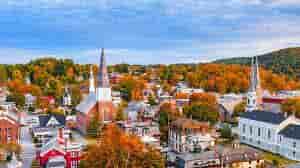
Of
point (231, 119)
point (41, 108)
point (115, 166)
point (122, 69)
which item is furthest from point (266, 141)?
point (122, 69)

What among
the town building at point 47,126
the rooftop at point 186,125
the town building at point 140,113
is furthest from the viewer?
the town building at point 140,113

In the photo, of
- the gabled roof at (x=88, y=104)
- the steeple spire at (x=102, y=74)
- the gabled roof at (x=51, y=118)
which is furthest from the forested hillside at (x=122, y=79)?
the steeple spire at (x=102, y=74)

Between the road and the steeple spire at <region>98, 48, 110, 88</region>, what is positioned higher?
the steeple spire at <region>98, 48, 110, 88</region>

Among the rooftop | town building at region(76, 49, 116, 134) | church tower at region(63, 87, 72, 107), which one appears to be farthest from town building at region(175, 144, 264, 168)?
church tower at region(63, 87, 72, 107)

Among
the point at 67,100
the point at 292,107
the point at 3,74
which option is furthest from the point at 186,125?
the point at 3,74

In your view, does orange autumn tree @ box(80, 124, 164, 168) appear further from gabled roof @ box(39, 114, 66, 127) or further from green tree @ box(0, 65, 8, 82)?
green tree @ box(0, 65, 8, 82)

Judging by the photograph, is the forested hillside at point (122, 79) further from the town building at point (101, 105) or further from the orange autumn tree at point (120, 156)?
the orange autumn tree at point (120, 156)

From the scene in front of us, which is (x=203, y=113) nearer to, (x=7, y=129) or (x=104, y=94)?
(x=104, y=94)

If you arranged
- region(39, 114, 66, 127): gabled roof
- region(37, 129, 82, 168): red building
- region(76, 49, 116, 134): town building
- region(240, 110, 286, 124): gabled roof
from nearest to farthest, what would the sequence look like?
region(37, 129, 82, 168): red building
region(240, 110, 286, 124): gabled roof
region(76, 49, 116, 134): town building
region(39, 114, 66, 127): gabled roof

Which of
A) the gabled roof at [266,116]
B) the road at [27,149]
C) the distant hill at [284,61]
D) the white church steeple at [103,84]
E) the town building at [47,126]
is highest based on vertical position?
the distant hill at [284,61]

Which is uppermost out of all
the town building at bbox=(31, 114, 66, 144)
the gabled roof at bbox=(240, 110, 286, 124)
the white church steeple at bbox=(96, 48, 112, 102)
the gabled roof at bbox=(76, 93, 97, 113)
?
the white church steeple at bbox=(96, 48, 112, 102)
